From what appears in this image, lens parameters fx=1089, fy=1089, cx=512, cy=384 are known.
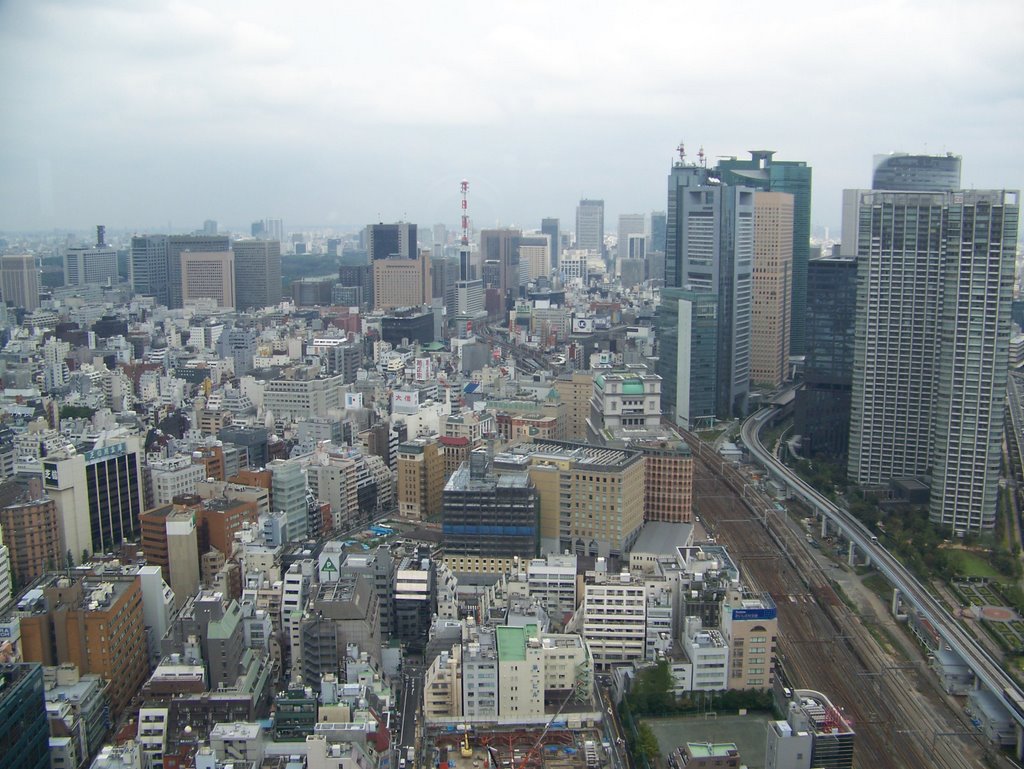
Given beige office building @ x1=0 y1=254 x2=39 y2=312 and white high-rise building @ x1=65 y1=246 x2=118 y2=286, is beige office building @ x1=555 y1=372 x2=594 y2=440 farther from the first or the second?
white high-rise building @ x1=65 y1=246 x2=118 y2=286

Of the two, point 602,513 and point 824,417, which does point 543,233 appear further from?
point 602,513

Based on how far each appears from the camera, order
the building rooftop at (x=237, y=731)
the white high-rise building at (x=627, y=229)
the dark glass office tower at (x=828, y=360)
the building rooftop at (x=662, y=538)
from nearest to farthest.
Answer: the building rooftop at (x=237, y=731)
the building rooftop at (x=662, y=538)
the dark glass office tower at (x=828, y=360)
the white high-rise building at (x=627, y=229)

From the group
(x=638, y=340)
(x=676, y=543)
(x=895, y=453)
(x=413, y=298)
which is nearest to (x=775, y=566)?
(x=676, y=543)

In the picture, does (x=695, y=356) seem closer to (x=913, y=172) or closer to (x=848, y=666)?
(x=913, y=172)

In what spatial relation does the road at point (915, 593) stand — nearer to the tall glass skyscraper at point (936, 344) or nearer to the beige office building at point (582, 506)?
the tall glass skyscraper at point (936, 344)

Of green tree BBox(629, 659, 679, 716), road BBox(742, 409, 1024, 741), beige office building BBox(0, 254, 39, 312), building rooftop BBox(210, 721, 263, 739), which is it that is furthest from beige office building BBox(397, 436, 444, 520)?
beige office building BBox(0, 254, 39, 312)

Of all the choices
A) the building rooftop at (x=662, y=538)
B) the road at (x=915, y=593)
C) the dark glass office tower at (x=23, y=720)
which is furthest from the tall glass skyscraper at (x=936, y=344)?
the dark glass office tower at (x=23, y=720)
